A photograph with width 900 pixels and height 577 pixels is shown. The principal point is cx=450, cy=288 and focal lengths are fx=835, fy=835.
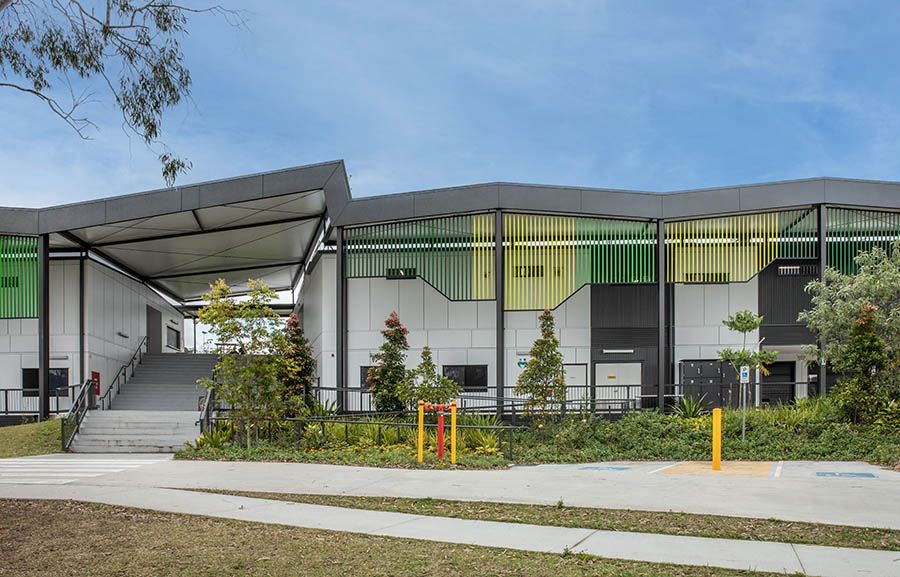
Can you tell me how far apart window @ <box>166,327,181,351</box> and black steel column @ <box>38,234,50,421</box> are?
59.8 feet

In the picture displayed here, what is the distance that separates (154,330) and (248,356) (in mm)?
24763

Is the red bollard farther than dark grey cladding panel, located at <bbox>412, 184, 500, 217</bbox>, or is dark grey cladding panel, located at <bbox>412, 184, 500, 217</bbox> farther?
dark grey cladding panel, located at <bbox>412, 184, 500, 217</bbox>

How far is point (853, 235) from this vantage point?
24.1 metres

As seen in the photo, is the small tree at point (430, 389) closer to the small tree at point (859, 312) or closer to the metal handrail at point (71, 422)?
the metal handrail at point (71, 422)

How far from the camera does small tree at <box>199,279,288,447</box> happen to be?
55.5ft

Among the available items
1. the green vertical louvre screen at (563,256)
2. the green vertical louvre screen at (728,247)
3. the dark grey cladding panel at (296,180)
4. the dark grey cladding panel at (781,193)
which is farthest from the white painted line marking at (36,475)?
the dark grey cladding panel at (781,193)

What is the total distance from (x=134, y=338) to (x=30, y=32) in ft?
75.1

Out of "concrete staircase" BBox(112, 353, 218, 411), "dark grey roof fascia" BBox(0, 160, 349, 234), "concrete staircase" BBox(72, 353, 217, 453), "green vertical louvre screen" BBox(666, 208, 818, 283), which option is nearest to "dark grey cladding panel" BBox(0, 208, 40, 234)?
"dark grey roof fascia" BBox(0, 160, 349, 234)

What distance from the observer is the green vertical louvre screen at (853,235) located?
23.5 metres

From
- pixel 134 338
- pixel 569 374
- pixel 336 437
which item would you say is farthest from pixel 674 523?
pixel 134 338

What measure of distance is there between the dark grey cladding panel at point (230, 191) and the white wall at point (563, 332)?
27.1 feet

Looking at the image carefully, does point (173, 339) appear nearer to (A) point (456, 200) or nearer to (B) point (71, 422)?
(B) point (71, 422)

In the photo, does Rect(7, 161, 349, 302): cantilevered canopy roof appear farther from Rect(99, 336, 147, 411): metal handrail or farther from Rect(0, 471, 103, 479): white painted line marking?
Rect(0, 471, 103, 479): white painted line marking

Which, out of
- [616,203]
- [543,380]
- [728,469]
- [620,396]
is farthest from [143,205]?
[728,469]
